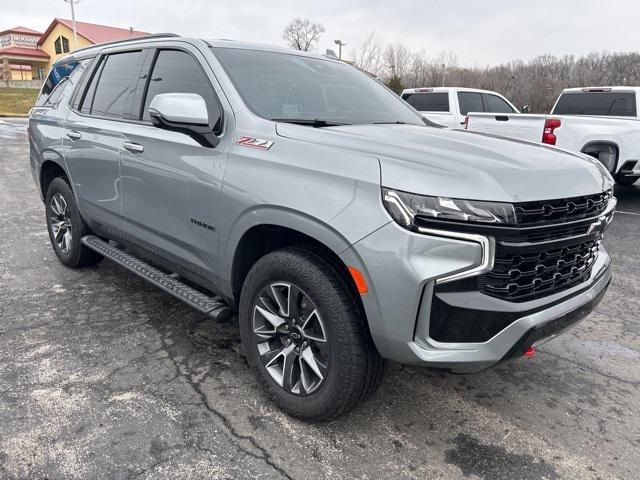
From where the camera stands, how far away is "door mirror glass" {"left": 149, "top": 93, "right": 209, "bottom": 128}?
280cm

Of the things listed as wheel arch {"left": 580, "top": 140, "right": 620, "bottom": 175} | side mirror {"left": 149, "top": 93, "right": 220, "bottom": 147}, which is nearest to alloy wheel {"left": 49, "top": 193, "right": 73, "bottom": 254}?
side mirror {"left": 149, "top": 93, "right": 220, "bottom": 147}

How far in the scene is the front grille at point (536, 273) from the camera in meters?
2.05

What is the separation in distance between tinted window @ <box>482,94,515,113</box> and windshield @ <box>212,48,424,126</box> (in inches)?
335

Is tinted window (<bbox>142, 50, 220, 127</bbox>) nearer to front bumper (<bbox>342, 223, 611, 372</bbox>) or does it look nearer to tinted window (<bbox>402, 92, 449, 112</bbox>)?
front bumper (<bbox>342, 223, 611, 372</bbox>)

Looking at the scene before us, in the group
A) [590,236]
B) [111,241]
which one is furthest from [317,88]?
[111,241]

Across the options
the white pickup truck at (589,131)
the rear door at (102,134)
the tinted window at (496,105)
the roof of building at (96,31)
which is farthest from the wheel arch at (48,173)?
the roof of building at (96,31)

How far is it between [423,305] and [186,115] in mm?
1664

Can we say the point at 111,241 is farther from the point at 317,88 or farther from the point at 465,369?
the point at 465,369

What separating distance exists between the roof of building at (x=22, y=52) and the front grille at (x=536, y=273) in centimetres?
7127

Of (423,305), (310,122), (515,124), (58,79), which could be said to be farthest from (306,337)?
(515,124)

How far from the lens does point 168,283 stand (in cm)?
332

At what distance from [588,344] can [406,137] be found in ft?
6.86

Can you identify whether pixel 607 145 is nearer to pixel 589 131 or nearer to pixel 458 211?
pixel 589 131

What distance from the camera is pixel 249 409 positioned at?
271 cm
